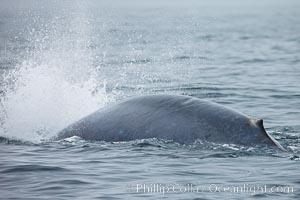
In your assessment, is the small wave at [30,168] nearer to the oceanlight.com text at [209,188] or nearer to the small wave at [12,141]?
the oceanlight.com text at [209,188]

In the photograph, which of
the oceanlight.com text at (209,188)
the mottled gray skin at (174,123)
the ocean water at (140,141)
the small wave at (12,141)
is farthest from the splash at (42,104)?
the oceanlight.com text at (209,188)

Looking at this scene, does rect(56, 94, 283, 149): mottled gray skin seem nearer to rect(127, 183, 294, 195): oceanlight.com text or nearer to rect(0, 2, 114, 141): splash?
rect(127, 183, 294, 195): oceanlight.com text

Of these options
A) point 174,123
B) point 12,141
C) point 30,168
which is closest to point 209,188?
point 174,123

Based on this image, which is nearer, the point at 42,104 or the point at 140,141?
the point at 140,141

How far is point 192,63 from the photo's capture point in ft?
104

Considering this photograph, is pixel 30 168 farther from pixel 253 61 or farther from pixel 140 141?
pixel 253 61

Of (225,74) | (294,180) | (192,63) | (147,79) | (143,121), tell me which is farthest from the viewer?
(192,63)

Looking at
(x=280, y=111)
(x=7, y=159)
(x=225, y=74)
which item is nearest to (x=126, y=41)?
(x=225, y=74)

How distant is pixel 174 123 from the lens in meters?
10.4

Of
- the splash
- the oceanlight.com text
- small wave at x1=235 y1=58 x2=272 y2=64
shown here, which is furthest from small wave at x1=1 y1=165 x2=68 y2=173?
small wave at x1=235 y1=58 x2=272 y2=64

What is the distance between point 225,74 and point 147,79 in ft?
13.0

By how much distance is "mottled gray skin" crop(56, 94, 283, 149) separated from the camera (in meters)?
9.98

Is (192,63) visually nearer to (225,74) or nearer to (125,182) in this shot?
(225,74)

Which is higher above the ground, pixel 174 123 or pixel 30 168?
pixel 174 123
